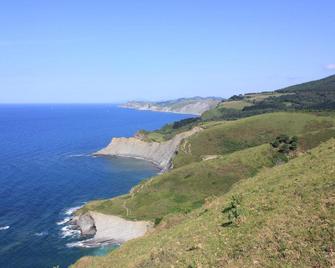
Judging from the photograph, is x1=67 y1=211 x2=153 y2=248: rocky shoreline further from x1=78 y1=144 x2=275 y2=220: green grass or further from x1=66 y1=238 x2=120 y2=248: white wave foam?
x1=78 y1=144 x2=275 y2=220: green grass

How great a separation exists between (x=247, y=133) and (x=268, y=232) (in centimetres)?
15727

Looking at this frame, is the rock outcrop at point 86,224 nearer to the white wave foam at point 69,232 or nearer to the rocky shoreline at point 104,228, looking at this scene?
the rocky shoreline at point 104,228

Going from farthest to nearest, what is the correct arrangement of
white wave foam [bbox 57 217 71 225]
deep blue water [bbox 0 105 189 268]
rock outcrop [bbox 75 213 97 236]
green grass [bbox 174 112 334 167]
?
green grass [bbox 174 112 334 167] < white wave foam [bbox 57 217 71 225] < rock outcrop [bbox 75 213 97 236] < deep blue water [bbox 0 105 189 268]

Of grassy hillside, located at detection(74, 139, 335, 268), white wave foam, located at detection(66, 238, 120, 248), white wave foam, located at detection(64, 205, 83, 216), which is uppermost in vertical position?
grassy hillside, located at detection(74, 139, 335, 268)

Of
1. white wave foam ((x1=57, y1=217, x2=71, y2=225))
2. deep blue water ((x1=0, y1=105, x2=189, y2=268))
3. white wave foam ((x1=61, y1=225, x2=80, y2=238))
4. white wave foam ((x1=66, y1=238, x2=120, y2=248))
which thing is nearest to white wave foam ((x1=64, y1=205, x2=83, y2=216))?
deep blue water ((x1=0, y1=105, x2=189, y2=268))

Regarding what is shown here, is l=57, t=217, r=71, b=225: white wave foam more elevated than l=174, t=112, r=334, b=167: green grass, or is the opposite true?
l=174, t=112, r=334, b=167: green grass

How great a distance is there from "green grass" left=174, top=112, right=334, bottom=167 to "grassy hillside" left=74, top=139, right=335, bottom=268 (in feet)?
416

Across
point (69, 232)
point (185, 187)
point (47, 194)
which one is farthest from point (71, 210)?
point (185, 187)

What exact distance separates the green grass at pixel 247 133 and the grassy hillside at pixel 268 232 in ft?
416

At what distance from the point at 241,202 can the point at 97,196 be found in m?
103

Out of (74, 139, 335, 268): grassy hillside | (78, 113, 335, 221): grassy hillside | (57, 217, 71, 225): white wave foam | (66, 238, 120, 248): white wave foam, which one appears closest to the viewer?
(74, 139, 335, 268): grassy hillside

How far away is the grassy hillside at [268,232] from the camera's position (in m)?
17.3

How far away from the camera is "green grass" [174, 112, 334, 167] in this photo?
6422 inches

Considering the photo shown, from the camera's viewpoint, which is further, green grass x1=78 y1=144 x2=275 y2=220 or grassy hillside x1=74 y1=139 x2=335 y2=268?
green grass x1=78 y1=144 x2=275 y2=220
